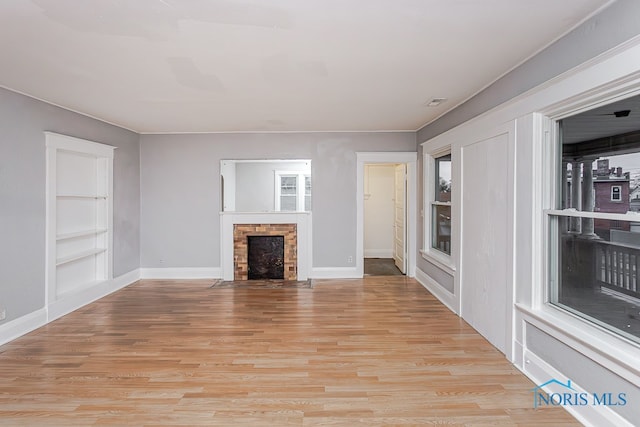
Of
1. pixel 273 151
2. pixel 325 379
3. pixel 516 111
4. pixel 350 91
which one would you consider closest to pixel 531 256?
pixel 516 111

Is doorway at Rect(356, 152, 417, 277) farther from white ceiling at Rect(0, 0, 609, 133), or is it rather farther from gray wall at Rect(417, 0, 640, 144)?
gray wall at Rect(417, 0, 640, 144)

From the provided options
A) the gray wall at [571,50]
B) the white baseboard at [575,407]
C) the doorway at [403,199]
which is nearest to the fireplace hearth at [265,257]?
the doorway at [403,199]

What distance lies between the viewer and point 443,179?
511 cm

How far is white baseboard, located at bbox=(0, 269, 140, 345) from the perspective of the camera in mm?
3554

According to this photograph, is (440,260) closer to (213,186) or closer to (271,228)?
(271,228)

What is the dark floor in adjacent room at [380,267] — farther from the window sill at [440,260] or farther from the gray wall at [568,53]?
the gray wall at [568,53]

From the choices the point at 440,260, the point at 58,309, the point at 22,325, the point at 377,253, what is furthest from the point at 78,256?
the point at 377,253

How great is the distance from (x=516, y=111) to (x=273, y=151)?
13.2ft

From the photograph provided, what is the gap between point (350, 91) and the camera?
3746 mm

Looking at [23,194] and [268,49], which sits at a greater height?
[268,49]

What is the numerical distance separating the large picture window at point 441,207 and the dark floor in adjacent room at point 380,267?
145 cm

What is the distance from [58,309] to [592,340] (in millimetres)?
Result: 5057

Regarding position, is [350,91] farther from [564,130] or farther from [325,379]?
[325,379]

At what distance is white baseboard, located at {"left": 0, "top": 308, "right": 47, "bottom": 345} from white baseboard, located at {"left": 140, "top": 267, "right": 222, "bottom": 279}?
7.32ft
